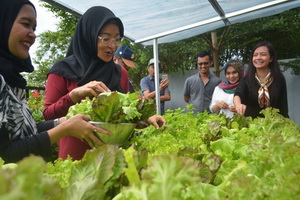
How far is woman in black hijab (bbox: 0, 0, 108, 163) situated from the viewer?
52.2 inches

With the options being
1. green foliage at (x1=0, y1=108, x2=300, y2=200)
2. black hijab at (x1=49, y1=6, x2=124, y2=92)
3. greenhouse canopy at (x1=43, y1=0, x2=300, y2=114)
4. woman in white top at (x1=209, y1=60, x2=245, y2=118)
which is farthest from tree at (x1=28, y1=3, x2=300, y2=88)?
green foliage at (x1=0, y1=108, x2=300, y2=200)

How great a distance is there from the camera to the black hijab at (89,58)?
2.10 meters

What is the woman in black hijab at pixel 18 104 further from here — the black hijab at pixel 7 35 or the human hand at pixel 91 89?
the human hand at pixel 91 89

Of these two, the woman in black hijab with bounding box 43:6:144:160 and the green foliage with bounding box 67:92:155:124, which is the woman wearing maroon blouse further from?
the green foliage with bounding box 67:92:155:124

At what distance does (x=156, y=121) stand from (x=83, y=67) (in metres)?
0.67

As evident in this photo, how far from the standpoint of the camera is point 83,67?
2.18m

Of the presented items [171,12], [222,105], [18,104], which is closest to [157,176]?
[18,104]

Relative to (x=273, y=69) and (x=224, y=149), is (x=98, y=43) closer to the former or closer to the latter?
(x=224, y=149)

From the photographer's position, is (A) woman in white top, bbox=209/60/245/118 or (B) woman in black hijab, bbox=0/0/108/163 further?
(A) woman in white top, bbox=209/60/245/118

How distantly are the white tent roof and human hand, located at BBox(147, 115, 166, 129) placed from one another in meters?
2.28

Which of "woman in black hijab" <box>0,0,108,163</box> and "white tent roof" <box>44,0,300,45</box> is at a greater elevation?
"white tent roof" <box>44,0,300,45</box>

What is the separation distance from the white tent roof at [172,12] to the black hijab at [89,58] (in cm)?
165

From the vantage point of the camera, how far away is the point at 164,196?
0.46 metres

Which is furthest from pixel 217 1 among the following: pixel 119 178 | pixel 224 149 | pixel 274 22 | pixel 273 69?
pixel 274 22
